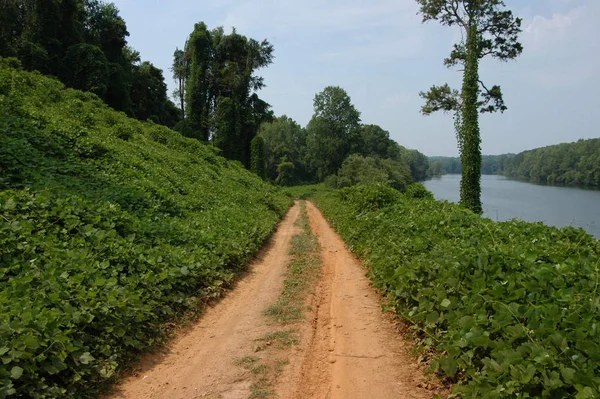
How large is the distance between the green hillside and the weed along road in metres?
0.49

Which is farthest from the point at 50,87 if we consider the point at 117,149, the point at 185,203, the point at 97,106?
the point at 185,203

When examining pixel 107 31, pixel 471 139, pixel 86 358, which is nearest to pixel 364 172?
pixel 471 139

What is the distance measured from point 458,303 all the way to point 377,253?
467 centimetres

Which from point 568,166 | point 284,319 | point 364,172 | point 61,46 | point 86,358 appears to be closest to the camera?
point 86,358

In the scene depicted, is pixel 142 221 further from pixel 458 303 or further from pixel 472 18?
pixel 472 18

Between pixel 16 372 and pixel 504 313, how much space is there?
168 inches

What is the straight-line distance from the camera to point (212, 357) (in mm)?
5152

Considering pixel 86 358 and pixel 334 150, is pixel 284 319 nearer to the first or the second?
pixel 86 358

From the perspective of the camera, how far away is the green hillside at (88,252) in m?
3.97

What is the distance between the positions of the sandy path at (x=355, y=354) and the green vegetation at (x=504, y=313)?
1.18 ft

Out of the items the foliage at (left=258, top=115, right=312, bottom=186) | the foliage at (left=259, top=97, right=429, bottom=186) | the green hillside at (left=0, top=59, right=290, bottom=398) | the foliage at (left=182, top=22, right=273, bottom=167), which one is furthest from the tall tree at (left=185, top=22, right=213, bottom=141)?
the green hillside at (left=0, top=59, right=290, bottom=398)

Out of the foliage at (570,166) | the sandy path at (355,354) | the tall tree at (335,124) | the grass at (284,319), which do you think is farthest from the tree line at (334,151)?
the sandy path at (355,354)

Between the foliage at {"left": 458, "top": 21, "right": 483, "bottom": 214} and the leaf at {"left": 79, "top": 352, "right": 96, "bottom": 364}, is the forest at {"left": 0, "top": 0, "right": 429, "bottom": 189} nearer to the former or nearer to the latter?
the foliage at {"left": 458, "top": 21, "right": 483, "bottom": 214}

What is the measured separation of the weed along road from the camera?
14.4 ft
